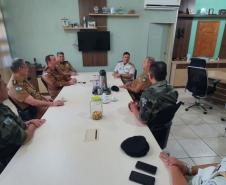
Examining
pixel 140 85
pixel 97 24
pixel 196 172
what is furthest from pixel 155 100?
pixel 97 24

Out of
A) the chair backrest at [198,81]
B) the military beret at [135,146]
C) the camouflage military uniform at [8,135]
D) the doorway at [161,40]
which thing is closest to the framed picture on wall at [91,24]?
the doorway at [161,40]

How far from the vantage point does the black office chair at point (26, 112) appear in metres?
2.13

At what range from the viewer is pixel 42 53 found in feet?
14.9

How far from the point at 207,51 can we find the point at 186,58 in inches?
27.3

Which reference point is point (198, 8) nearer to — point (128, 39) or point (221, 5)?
point (221, 5)

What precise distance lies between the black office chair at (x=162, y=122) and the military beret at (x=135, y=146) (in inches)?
16.1

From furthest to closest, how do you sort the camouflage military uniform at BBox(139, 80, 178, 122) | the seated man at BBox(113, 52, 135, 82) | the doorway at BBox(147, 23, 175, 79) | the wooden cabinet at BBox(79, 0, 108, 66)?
the doorway at BBox(147, 23, 175, 79) < the wooden cabinet at BBox(79, 0, 108, 66) < the seated man at BBox(113, 52, 135, 82) < the camouflage military uniform at BBox(139, 80, 178, 122)

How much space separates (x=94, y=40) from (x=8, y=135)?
145 inches

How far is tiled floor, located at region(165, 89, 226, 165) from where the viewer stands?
2.33 meters

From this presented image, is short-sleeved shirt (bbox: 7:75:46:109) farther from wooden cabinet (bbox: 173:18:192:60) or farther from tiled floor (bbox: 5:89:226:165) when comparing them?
wooden cabinet (bbox: 173:18:192:60)

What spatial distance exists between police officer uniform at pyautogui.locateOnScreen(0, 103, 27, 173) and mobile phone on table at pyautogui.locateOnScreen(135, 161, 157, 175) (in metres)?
0.88

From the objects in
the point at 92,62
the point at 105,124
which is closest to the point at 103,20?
the point at 92,62

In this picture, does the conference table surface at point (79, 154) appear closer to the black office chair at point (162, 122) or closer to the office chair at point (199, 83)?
the black office chair at point (162, 122)

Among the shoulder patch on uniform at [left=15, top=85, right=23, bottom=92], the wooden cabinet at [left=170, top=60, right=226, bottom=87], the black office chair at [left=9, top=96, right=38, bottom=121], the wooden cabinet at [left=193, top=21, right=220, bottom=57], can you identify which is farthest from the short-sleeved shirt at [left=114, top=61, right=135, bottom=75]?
the wooden cabinet at [left=193, top=21, right=220, bottom=57]
